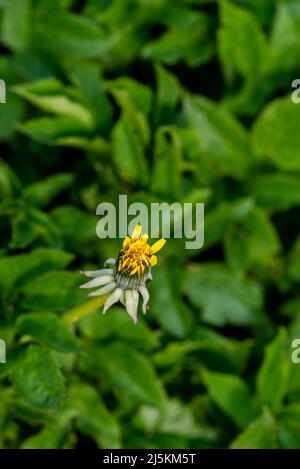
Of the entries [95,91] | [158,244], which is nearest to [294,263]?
[95,91]

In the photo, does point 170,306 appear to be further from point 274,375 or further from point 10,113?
point 10,113

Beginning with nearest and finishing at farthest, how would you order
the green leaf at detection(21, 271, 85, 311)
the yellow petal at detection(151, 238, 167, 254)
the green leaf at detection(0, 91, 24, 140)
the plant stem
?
the yellow petal at detection(151, 238, 167, 254) < the plant stem < the green leaf at detection(21, 271, 85, 311) < the green leaf at detection(0, 91, 24, 140)

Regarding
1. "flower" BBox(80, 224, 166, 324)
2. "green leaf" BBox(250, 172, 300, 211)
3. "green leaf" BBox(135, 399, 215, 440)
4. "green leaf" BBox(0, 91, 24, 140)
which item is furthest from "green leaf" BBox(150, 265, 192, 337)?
"flower" BBox(80, 224, 166, 324)

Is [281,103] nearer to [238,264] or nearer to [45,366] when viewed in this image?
[238,264]

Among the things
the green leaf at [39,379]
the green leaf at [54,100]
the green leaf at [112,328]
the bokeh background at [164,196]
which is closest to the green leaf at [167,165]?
the bokeh background at [164,196]

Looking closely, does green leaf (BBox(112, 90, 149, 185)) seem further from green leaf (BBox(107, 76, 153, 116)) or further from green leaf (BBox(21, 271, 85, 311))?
green leaf (BBox(21, 271, 85, 311))

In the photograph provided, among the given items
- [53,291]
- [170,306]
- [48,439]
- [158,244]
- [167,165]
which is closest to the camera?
[158,244]

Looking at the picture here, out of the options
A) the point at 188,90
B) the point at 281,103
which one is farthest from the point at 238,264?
the point at 188,90
